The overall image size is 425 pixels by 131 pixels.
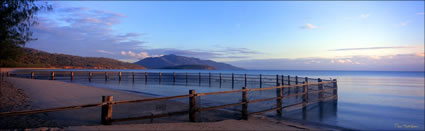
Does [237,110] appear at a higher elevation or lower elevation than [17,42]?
lower

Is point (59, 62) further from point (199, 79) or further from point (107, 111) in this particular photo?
point (107, 111)

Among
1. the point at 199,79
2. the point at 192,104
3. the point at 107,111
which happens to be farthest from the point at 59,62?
the point at 192,104

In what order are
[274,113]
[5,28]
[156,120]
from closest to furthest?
Result: [156,120] < [274,113] < [5,28]

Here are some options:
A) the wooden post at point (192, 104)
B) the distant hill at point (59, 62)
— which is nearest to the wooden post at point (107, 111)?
the wooden post at point (192, 104)

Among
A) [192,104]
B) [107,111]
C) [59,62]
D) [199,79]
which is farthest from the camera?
[59,62]

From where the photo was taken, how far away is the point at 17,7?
888 centimetres

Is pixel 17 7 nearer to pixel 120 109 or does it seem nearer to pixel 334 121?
pixel 120 109

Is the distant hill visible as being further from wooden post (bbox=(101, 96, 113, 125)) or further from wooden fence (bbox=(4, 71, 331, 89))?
wooden post (bbox=(101, 96, 113, 125))

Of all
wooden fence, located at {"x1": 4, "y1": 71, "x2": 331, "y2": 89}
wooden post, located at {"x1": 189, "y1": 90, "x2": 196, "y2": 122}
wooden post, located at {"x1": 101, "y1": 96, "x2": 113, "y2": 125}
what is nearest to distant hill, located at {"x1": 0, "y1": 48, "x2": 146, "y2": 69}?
wooden fence, located at {"x1": 4, "y1": 71, "x2": 331, "y2": 89}

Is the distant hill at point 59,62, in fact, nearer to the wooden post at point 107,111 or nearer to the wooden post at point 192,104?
the wooden post at point 107,111

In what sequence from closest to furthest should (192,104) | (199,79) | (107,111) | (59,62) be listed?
(107,111) → (192,104) → (199,79) → (59,62)

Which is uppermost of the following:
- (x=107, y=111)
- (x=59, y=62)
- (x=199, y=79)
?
(x=59, y=62)

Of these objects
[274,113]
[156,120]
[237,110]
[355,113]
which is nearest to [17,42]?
[156,120]

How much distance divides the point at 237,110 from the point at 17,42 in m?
10.3
